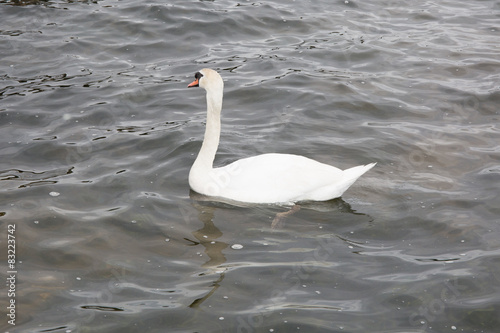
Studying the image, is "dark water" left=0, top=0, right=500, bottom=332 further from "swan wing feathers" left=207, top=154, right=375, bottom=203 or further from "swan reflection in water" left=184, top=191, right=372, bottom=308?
"swan wing feathers" left=207, top=154, right=375, bottom=203

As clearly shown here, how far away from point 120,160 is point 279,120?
8.70 ft

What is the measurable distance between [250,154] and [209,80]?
5.82 feet

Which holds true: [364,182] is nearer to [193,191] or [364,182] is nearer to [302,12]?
[193,191]

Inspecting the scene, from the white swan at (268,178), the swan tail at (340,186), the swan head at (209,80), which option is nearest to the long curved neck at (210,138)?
the white swan at (268,178)

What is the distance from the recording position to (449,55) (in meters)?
13.0

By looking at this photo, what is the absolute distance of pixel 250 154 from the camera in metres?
9.52

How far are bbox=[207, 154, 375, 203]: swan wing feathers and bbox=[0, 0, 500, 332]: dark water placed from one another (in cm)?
19

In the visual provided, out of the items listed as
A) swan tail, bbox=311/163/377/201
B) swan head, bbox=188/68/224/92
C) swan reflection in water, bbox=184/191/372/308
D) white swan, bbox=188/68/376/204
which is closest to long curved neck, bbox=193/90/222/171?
white swan, bbox=188/68/376/204

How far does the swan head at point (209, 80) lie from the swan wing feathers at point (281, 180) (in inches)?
38.6

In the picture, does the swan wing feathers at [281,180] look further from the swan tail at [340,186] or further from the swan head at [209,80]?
the swan head at [209,80]

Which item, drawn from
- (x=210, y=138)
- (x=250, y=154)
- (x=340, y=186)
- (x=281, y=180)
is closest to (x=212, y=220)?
(x=281, y=180)

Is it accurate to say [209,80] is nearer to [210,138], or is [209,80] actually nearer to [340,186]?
[210,138]

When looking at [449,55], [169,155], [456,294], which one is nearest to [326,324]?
[456,294]

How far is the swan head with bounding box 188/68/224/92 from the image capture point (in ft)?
26.3
